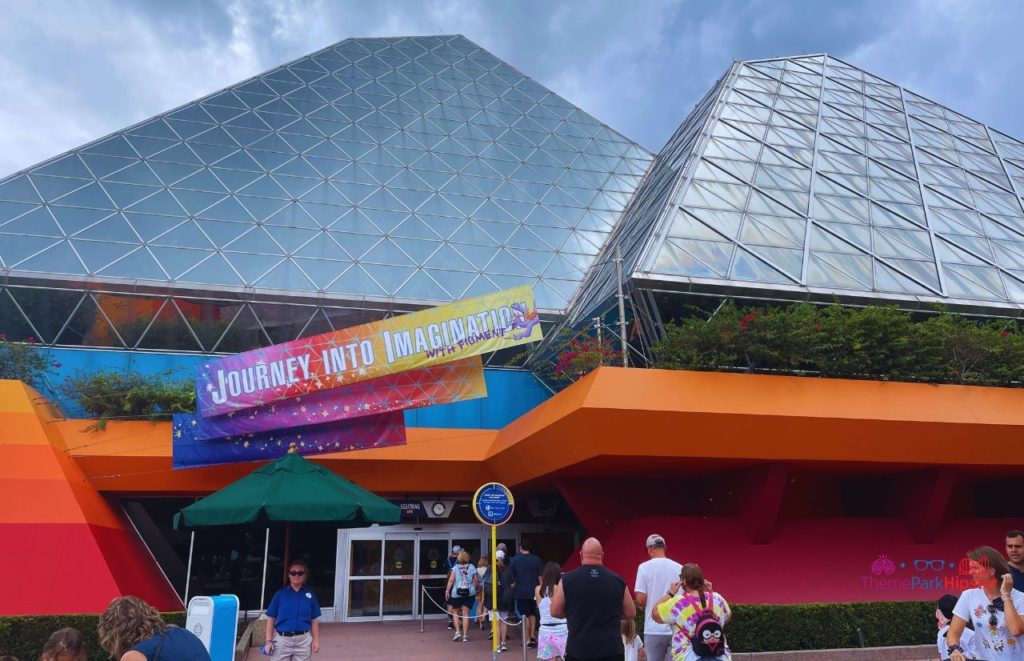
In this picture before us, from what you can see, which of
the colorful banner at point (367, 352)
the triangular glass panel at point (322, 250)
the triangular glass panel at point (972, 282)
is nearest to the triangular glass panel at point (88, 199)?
the triangular glass panel at point (322, 250)

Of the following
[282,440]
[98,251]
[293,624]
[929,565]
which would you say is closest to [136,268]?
[98,251]

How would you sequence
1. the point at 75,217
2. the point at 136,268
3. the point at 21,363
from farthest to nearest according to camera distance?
the point at 75,217 → the point at 136,268 → the point at 21,363

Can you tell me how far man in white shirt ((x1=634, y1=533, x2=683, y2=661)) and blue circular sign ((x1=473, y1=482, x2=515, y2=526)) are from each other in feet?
9.44

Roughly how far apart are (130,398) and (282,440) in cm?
359

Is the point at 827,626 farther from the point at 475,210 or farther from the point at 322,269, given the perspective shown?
the point at 475,210

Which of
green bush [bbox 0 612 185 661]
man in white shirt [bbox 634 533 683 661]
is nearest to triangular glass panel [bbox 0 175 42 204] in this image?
green bush [bbox 0 612 185 661]

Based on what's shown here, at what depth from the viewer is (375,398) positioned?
54.2ft

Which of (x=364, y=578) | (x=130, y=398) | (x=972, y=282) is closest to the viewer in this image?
(x=130, y=398)

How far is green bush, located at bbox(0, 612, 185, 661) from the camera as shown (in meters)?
11.5

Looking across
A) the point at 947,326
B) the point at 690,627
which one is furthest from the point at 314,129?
the point at 690,627

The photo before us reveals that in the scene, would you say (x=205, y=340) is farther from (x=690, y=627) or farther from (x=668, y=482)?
(x=690, y=627)

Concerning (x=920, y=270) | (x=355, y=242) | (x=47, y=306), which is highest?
(x=355, y=242)

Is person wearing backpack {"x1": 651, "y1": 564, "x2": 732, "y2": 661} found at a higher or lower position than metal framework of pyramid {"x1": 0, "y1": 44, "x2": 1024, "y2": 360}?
lower

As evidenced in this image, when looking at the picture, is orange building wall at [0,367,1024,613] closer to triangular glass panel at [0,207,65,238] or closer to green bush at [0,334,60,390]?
green bush at [0,334,60,390]
